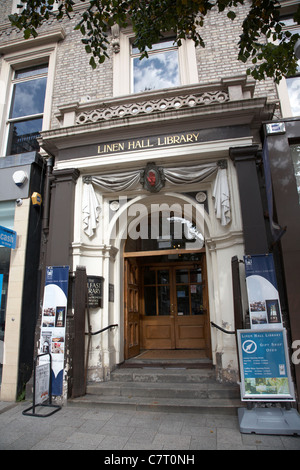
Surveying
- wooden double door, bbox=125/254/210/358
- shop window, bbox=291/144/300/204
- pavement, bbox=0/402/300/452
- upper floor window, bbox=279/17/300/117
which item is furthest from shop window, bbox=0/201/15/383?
upper floor window, bbox=279/17/300/117

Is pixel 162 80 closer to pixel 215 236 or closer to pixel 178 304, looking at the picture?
pixel 215 236

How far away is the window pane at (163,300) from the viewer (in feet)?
28.0

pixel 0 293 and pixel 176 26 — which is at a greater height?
pixel 176 26

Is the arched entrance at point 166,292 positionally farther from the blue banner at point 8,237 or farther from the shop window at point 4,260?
the shop window at point 4,260

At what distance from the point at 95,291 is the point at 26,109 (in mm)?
5689

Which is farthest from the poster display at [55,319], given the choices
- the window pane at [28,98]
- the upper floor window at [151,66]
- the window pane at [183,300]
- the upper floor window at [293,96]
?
the upper floor window at [293,96]

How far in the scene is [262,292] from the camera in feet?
17.0

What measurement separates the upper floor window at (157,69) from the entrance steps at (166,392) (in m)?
6.85

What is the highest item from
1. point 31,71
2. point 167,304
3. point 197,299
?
point 31,71

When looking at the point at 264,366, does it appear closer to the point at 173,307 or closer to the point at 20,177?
the point at 173,307

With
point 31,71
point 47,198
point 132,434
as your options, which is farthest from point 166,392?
point 31,71

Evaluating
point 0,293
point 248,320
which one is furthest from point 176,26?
point 0,293

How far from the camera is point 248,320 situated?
5.20 meters

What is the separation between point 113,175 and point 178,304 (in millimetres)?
4051
